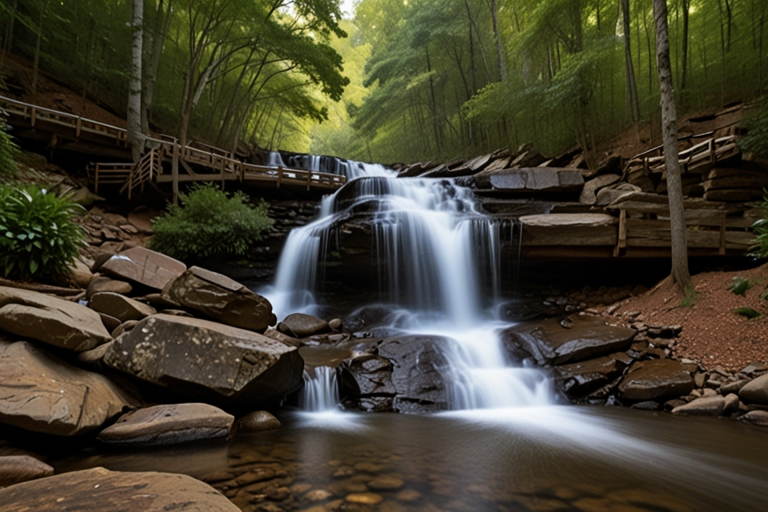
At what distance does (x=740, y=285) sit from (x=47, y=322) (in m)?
9.28

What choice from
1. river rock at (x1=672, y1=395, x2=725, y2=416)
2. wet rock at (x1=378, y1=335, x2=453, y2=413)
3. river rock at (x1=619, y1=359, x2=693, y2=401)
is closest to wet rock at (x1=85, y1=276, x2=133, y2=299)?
wet rock at (x1=378, y1=335, x2=453, y2=413)

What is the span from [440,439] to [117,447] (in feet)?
8.87

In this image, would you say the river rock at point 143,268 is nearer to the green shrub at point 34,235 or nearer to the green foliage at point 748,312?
the green shrub at point 34,235

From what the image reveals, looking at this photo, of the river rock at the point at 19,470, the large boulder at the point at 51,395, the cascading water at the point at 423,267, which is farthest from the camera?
the cascading water at the point at 423,267

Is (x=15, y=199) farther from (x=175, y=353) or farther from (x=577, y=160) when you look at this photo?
(x=577, y=160)

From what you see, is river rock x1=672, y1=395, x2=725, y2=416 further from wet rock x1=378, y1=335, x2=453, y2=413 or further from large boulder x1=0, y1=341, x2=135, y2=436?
large boulder x1=0, y1=341, x2=135, y2=436

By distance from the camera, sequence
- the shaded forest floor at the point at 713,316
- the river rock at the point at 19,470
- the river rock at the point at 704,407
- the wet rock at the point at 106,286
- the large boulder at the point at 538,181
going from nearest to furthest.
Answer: the river rock at the point at 19,470 → the river rock at the point at 704,407 → the shaded forest floor at the point at 713,316 → the wet rock at the point at 106,286 → the large boulder at the point at 538,181

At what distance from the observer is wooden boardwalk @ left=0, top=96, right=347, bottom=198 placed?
11.5 m

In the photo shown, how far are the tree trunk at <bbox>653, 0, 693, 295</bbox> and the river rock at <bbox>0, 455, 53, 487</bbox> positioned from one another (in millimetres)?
8570

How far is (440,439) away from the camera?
3424mm

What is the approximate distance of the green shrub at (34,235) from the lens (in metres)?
4.38

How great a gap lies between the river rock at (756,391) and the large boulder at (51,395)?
6604 millimetres

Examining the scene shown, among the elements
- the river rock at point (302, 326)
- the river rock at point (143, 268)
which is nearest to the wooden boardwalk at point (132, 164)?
the river rock at point (143, 268)

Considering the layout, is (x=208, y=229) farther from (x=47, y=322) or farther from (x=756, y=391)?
(x=756, y=391)
